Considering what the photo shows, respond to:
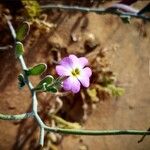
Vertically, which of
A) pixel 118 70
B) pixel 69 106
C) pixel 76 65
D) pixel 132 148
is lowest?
pixel 132 148

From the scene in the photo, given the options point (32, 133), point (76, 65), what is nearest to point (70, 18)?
point (32, 133)

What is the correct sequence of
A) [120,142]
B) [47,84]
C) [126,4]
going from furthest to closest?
[120,142]
[126,4]
[47,84]

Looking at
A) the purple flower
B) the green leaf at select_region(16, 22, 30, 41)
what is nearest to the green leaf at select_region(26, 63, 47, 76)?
the purple flower

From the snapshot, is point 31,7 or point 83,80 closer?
point 83,80

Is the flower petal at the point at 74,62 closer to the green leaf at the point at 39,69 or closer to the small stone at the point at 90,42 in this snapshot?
the green leaf at the point at 39,69

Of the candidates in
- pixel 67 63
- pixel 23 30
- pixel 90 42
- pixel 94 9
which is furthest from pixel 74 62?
pixel 90 42

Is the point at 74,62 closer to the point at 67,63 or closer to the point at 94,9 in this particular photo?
the point at 67,63

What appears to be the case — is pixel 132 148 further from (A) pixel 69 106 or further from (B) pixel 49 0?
A: (B) pixel 49 0

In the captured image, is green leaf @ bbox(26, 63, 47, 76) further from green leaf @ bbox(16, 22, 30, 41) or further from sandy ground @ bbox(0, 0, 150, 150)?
sandy ground @ bbox(0, 0, 150, 150)
